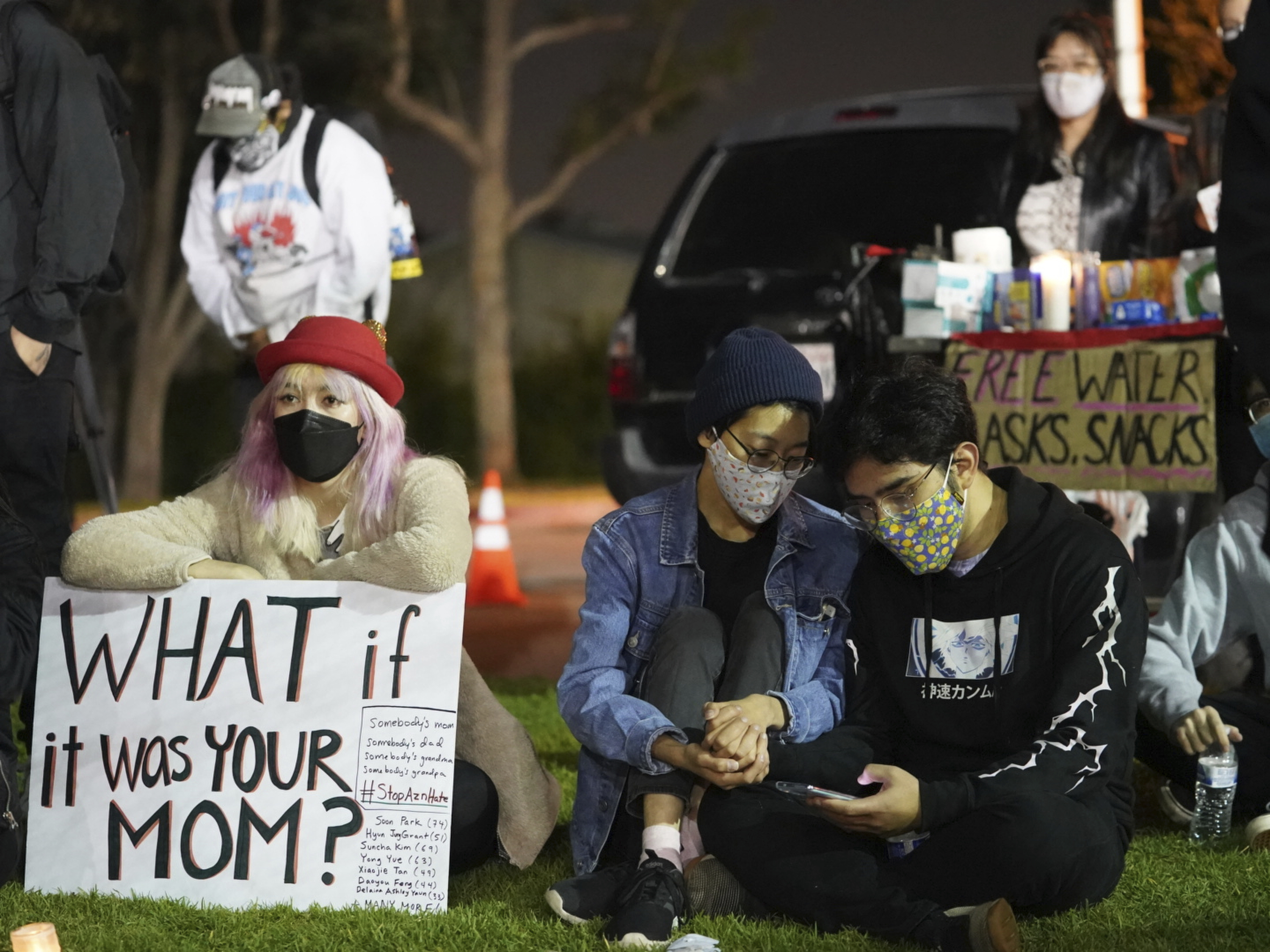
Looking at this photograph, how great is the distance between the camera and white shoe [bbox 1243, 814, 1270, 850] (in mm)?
3969

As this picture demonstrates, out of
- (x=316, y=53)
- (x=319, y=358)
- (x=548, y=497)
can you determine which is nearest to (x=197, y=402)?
(x=316, y=53)

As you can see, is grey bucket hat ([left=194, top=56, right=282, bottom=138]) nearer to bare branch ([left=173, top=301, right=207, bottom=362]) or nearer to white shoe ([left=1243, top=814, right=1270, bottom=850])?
white shoe ([left=1243, top=814, right=1270, bottom=850])

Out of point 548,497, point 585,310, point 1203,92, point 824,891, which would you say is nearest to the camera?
point 824,891

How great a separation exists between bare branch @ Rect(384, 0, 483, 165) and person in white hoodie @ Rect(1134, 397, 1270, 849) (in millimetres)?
18610

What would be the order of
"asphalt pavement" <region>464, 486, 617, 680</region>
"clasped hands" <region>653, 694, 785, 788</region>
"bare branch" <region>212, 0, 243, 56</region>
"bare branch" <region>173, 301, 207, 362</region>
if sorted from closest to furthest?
"clasped hands" <region>653, 694, 785, 788</region>
"asphalt pavement" <region>464, 486, 617, 680</region>
"bare branch" <region>212, 0, 243, 56</region>
"bare branch" <region>173, 301, 207, 362</region>

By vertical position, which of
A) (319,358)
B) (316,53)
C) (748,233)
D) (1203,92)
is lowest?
(319,358)

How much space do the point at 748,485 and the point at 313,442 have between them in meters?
1.05

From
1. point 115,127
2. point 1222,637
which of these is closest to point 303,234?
point 115,127

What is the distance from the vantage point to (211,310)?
641 centimetres

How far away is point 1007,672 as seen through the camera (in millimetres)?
3611

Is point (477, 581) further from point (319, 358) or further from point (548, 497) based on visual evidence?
point (548, 497)

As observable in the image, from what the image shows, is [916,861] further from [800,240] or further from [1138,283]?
[800,240]

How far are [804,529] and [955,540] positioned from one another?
0.45 m

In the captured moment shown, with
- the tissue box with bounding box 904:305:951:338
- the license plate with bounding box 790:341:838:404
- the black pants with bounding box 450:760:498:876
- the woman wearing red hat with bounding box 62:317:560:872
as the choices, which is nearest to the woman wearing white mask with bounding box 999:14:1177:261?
the tissue box with bounding box 904:305:951:338
